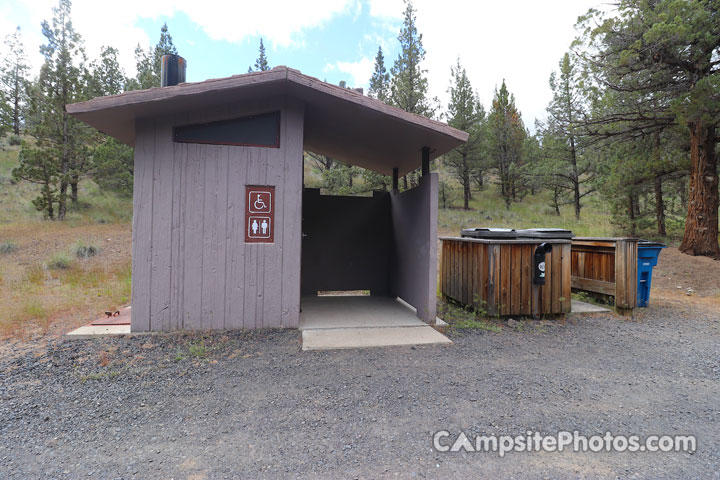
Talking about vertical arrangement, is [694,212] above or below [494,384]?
above

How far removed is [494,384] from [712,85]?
1014 centimetres

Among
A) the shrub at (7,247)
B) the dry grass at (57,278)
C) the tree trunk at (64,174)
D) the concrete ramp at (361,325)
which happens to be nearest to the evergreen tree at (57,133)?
the tree trunk at (64,174)

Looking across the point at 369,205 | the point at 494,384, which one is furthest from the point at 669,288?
the point at 494,384

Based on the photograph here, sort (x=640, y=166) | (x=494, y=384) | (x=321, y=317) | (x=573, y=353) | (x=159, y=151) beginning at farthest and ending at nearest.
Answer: (x=640, y=166) < (x=321, y=317) < (x=159, y=151) < (x=573, y=353) < (x=494, y=384)

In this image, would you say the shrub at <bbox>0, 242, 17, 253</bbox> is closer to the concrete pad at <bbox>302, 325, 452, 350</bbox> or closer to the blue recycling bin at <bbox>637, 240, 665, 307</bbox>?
the concrete pad at <bbox>302, 325, 452, 350</bbox>

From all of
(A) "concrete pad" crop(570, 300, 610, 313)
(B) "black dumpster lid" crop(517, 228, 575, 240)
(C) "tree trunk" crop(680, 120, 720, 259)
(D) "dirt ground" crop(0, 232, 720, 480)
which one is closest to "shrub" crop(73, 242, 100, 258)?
(D) "dirt ground" crop(0, 232, 720, 480)

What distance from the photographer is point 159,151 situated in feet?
14.7

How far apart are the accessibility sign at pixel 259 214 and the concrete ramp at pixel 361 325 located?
1.38 m

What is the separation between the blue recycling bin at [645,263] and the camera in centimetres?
593

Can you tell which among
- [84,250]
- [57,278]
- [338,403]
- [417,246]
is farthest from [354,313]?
[84,250]

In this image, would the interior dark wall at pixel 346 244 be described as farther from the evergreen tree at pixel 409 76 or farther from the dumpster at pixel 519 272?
the evergreen tree at pixel 409 76

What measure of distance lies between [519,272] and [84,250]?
12.3m

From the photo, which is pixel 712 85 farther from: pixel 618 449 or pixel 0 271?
pixel 0 271

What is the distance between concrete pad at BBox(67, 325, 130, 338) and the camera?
4344 mm
